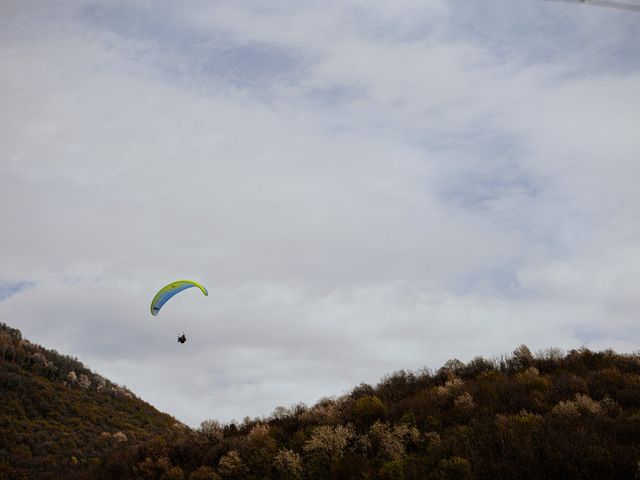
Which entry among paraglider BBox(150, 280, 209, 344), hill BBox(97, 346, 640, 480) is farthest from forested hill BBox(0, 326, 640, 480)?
paraglider BBox(150, 280, 209, 344)

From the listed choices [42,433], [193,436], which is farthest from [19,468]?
[193,436]

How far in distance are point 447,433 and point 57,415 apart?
31.8m

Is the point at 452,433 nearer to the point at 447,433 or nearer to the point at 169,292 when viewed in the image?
the point at 447,433

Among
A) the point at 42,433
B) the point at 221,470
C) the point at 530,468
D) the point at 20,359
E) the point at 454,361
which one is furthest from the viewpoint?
the point at 20,359

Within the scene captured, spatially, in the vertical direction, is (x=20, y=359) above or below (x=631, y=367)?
above

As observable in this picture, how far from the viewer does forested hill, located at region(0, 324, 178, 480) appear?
1030 inches

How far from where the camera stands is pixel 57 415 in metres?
32.9

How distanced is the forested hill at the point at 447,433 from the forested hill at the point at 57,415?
3568 millimetres

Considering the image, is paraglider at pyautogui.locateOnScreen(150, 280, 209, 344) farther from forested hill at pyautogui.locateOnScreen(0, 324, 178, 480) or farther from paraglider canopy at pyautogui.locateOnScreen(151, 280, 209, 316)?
forested hill at pyautogui.locateOnScreen(0, 324, 178, 480)

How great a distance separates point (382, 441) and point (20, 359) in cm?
3963

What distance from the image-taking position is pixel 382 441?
1209 cm

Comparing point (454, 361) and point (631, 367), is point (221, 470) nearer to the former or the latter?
point (454, 361)

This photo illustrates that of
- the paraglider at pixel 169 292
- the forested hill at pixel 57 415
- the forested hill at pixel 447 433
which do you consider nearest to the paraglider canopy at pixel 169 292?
the paraglider at pixel 169 292

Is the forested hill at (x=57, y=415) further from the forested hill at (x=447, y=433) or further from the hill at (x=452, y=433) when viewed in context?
the hill at (x=452, y=433)
